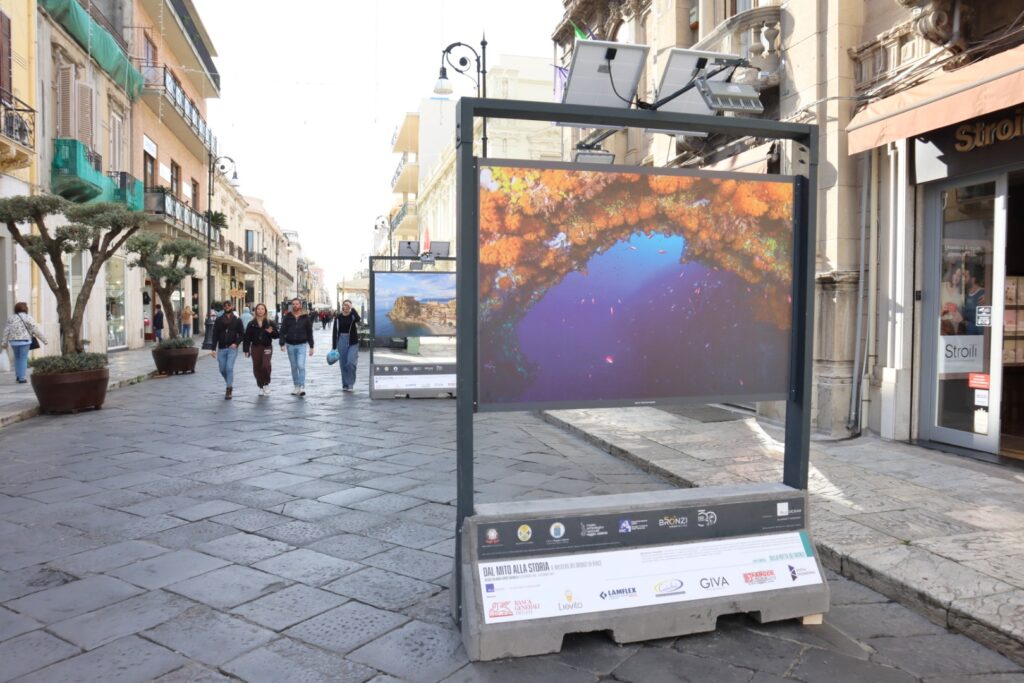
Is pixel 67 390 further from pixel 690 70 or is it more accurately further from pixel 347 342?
pixel 690 70

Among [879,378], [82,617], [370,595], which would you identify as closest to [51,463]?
[82,617]

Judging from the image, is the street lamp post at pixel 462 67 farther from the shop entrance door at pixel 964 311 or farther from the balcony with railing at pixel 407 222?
the balcony with railing at pixel 407 222

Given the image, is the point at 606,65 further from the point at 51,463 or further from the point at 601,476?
the point at 51,463

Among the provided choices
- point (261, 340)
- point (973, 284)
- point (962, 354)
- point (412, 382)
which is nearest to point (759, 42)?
point (973, 284)

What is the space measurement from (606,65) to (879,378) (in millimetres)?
5527

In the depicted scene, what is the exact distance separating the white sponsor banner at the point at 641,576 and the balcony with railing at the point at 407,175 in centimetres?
4796

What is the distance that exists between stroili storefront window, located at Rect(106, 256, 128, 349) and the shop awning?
22.0 meters

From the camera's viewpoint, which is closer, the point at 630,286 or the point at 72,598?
the point at 630,286

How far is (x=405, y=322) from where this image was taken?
1188 centimetres

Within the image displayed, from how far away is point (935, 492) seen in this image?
17.4 feet

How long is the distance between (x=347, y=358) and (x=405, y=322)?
163 centimetres

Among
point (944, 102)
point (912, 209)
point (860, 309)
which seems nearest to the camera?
point (944, 102)

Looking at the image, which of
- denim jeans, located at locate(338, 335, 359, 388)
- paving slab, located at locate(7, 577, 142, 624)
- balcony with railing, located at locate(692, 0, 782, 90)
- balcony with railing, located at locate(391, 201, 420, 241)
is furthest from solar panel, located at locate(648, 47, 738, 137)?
balcony with railing, located at locate(391, 201, 420, 241)

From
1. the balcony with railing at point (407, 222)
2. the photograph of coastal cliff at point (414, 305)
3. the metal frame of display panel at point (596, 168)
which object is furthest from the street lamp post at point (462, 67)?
the balcony with railing at point (407, 222)
